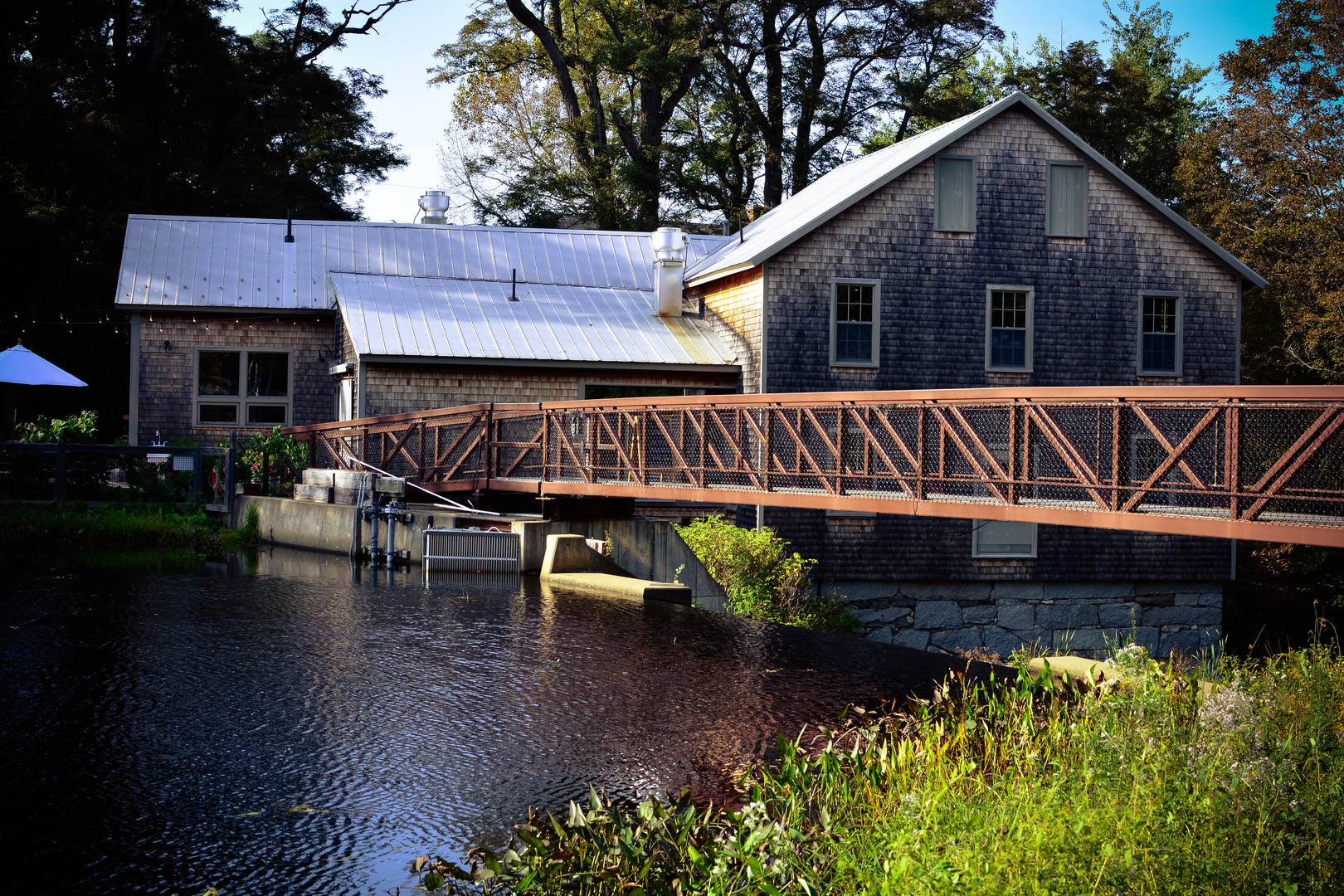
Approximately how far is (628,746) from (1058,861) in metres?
3.61

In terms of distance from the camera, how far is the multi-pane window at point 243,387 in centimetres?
2447

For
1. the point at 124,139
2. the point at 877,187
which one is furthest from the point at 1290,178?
the point at 124,139

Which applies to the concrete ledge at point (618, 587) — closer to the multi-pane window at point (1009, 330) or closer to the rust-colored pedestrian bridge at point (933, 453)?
the rust-colored pedestrian bridge at point (933, 453)

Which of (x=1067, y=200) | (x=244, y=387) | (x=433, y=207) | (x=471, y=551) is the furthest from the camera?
(x=433, y=207)

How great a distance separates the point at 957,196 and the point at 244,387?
15.0 metres

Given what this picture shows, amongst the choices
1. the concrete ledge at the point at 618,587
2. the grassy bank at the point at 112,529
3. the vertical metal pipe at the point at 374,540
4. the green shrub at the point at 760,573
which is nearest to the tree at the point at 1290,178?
the green shrub at the point at 760,573

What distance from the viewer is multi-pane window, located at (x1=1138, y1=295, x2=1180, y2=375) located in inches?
897

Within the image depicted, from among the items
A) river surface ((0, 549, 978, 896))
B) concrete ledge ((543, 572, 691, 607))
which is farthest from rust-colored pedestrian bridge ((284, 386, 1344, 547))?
river surface ((0, 549, 978, 896))

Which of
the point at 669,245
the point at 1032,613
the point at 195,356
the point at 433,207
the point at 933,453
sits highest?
the point at 433,207

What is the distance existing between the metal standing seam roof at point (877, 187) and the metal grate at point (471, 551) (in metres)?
7.94

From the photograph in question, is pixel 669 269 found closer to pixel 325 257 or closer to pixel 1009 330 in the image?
pixel 1009 330

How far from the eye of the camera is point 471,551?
642 inches

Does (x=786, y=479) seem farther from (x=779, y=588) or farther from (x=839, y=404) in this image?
(x=839, y=404)

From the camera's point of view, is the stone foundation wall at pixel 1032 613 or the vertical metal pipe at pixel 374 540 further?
the stone foundation wall at pixel 1032 613
